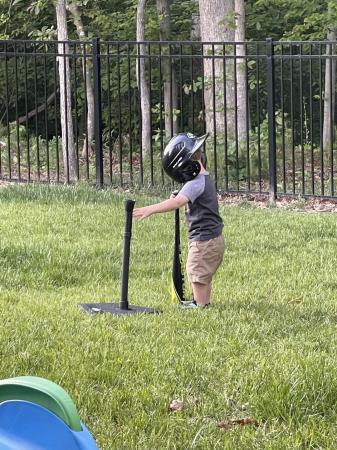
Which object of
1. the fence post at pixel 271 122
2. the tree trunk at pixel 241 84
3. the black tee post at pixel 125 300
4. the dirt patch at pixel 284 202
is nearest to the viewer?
the black tee post at pixel 125 300

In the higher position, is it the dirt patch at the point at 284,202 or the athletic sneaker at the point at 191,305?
the athletic sneaker at the point at 191,305

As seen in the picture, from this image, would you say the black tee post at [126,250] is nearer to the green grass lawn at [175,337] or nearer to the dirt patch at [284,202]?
the green grass lawn at [175,337]

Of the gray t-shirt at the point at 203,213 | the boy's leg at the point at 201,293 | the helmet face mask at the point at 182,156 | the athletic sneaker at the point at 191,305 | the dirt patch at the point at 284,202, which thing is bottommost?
the dirt patch at the point at 284,202

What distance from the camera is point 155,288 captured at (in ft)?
21.2

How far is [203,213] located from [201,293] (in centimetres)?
52

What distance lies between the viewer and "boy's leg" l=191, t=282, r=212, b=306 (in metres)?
5.71

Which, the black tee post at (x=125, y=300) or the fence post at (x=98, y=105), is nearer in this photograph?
the black tee post at (x=125, y=300)

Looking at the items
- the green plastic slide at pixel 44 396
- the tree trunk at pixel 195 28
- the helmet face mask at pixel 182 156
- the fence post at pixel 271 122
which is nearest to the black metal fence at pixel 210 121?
the fence post at pixel 271 122

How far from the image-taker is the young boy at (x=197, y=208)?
551 centimetres

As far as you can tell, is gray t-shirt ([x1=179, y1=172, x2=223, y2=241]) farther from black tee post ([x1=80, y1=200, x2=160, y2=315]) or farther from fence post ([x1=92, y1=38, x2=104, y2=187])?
fence post ([x1=92, y1=38, x2=104, y2=187])

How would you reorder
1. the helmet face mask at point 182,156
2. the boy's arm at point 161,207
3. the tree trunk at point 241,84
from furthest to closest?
the tree trunk at point 241,84 < the helmet face mask at point 182,156 < the boy's arm at point 161,207

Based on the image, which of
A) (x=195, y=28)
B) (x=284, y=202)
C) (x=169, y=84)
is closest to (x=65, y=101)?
(x=169, y=84)

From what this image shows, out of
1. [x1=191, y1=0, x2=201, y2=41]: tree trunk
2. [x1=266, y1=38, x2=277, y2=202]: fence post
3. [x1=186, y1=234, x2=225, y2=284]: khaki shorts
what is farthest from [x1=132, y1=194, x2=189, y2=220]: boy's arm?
[x1=191, y1=0, x2=201, y2=41]: tree trunk

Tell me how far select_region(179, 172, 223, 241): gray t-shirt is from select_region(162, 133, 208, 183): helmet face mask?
0.28 ft
